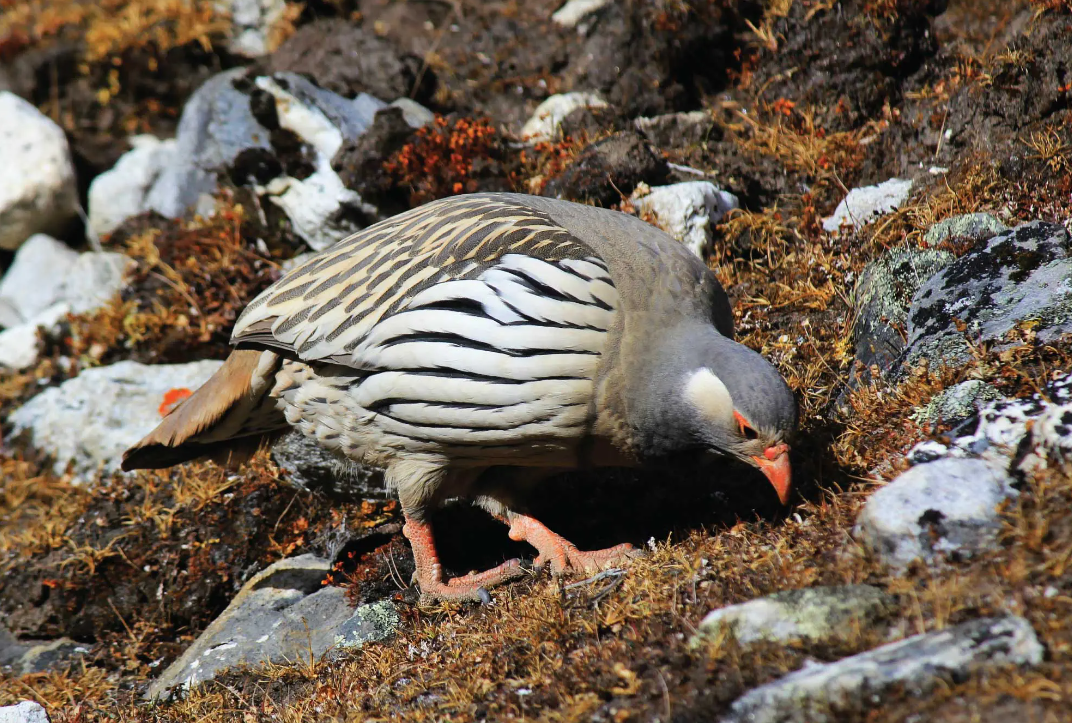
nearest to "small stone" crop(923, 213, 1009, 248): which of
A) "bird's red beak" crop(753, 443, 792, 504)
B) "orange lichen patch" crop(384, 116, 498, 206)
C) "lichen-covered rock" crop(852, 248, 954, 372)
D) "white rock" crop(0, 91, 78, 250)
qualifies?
"lichen-covered rock" crop(852, 248, 954, 372)

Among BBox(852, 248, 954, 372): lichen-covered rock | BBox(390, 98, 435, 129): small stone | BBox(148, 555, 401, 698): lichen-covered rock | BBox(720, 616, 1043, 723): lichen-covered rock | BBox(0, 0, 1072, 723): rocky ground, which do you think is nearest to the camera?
BBox(720, 616, 1043, 723): lichen-covered rock

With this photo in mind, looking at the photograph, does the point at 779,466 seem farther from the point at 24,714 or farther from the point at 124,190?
the point at 124,190

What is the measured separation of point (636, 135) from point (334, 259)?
2.90m

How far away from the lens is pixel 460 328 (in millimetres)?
4520

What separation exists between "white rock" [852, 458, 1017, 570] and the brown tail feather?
137 inches

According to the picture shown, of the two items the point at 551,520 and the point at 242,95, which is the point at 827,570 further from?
the point at 242,95

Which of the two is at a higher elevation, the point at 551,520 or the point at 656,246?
the point at 656,246

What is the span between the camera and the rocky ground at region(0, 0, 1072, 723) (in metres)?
3.61

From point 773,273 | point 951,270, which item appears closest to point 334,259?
point 773,273

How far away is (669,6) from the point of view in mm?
8039

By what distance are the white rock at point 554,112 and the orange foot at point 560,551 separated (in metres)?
3.86

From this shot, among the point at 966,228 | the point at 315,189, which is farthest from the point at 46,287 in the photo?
the point at 966,228

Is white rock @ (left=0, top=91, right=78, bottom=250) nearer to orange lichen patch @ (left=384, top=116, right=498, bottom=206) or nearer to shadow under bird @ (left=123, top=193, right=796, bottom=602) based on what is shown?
orange lichen patch @ (left=384, top=116, right=498, bottom=206)

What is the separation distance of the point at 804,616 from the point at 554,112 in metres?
5.63
